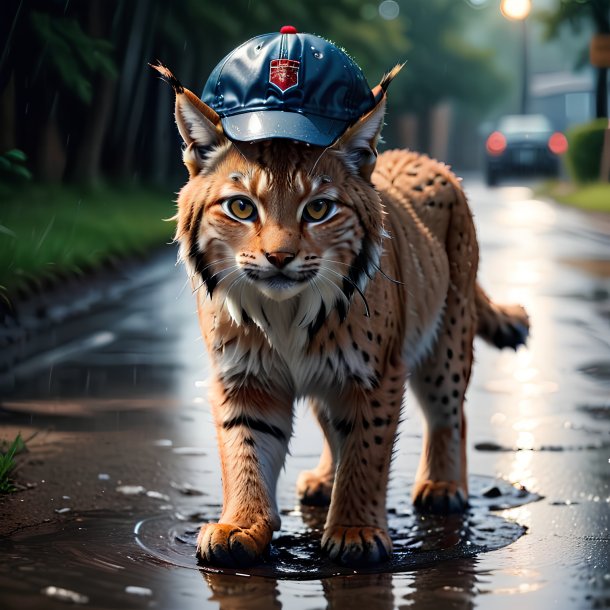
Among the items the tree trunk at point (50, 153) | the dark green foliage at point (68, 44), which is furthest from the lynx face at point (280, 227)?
the tree trunk at point (50, 153)

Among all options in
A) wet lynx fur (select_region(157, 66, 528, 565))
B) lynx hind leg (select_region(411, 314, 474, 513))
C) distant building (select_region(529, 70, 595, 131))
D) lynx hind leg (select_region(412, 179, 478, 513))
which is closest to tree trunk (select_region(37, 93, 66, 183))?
lynx hind leg (select_region(412, 179, 478, 513))

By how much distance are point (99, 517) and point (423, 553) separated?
1444 millimetres

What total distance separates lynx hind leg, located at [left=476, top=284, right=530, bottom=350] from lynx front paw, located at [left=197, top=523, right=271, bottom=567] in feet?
7.62

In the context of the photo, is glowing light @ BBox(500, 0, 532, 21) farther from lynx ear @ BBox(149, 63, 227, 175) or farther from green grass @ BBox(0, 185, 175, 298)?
lynx ear @ BBox(149, 63, 227, 175)

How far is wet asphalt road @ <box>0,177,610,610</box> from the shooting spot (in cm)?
519

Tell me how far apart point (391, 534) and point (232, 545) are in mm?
903

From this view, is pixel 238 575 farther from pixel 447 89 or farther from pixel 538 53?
pixel 538 53

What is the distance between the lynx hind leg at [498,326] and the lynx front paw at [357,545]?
2013 mm

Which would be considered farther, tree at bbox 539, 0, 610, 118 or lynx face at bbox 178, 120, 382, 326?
tree at bbox 539, 0, 610, 118

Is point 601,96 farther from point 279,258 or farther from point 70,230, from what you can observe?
point 279,258

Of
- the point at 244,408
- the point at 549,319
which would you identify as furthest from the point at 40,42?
the point at 244,408

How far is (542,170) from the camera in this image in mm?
38406

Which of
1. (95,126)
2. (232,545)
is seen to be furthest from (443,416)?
(95,126)

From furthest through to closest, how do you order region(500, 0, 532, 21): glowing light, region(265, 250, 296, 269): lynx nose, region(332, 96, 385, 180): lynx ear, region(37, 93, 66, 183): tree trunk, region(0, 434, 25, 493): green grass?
1. region(500, 0, 532, 21): glowing light
2. region(37, 93, 66, 183): tree trunk
3. region(0, 434, 25, 493): green grass
4. region(332, 96, 385, 180): lynx ear
5. region(265, 250, 296, 269): lynx nose
